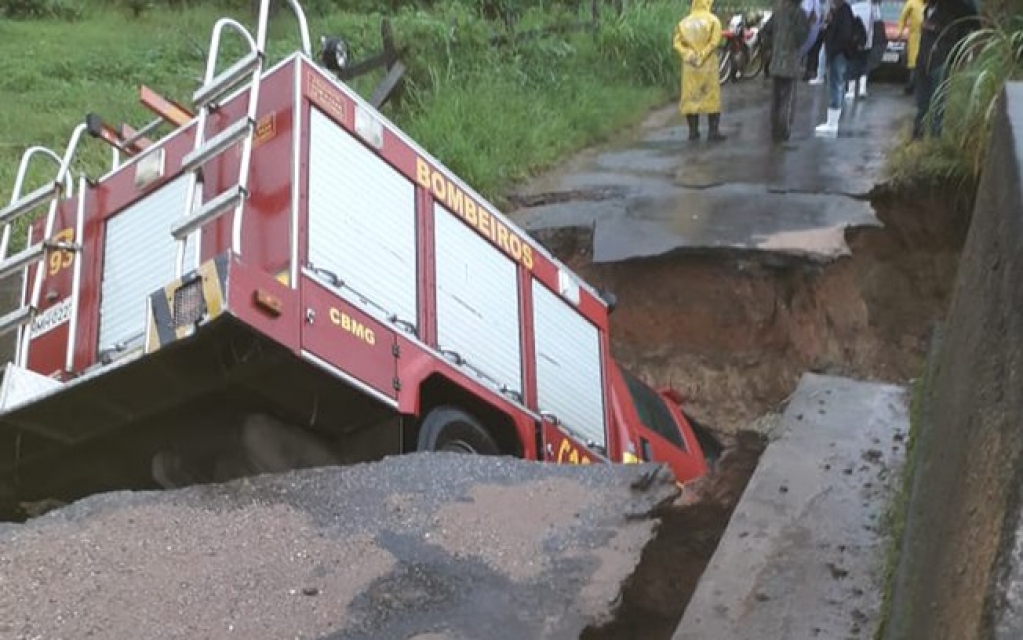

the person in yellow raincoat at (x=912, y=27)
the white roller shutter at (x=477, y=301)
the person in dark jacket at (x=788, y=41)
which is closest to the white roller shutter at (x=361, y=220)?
the white roller shutter at (x=477, y=301)

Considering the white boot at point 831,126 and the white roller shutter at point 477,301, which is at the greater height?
the white boot at point 831,126

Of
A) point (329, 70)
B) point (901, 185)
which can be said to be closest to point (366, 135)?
point (329, 70)

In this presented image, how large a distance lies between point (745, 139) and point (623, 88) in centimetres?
318

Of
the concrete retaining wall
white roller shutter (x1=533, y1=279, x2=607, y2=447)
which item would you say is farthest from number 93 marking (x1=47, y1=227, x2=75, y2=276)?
the concrete retaining wall

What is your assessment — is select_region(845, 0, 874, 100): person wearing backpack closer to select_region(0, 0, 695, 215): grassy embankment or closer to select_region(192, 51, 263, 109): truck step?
select_region(0, 0, 695, 215): grassy embankment

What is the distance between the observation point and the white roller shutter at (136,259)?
17.2ft

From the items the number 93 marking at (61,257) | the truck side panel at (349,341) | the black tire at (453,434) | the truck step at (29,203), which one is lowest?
the black tire at (453,434)

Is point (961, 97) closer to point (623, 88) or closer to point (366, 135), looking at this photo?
point (366, 135)

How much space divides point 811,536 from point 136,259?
344 cm

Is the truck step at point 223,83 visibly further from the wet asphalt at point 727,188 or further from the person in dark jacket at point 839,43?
the person in dark jacket at point 839,43

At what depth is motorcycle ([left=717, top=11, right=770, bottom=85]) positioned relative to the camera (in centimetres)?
1980

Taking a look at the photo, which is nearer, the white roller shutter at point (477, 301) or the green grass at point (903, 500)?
the green grass at point (903, 500)

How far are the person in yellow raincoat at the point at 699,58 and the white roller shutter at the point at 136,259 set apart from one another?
356 inches

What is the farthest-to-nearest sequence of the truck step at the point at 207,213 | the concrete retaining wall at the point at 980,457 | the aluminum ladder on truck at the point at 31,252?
the aluminum ladder on truck at the point at 31,252 < the truck step at the point at 207,213 < the concrete retaining wall at the point at 980,457
